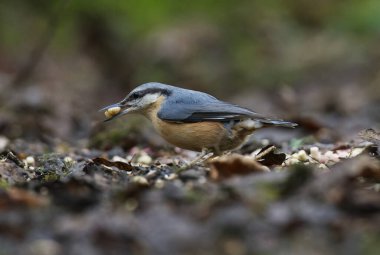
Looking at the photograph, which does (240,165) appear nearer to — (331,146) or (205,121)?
(205,121)

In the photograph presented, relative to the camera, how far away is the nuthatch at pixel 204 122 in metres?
5.68

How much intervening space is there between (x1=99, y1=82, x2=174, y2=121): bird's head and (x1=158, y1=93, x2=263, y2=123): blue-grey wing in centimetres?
20

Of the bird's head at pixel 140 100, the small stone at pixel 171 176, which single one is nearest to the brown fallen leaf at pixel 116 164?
the small stone at pixel 171 176

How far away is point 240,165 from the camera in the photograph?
4090 millimetres

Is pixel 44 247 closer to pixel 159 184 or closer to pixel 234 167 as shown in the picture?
pixel 159 184

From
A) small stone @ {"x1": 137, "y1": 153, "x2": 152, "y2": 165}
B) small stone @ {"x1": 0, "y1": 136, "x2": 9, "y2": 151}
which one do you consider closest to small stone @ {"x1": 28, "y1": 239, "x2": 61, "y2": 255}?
small stone @ {"x1": 137, "y1": 153, "x2": 152, "y2": 165}

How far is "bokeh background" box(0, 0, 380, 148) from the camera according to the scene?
463 inches

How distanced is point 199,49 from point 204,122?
7.66 meters

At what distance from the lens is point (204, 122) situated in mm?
5754

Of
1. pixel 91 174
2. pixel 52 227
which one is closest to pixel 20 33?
pixel 91 174

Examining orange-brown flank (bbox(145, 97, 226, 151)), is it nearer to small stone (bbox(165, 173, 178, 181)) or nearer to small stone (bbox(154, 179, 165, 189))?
small stone (bbox(165, 173, 178, 181))

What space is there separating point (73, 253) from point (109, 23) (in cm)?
1070

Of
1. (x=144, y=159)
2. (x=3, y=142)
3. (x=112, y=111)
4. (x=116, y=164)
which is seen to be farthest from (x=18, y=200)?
(x=3, y=142)

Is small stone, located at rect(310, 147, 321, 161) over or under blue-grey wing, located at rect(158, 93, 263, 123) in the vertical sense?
under
